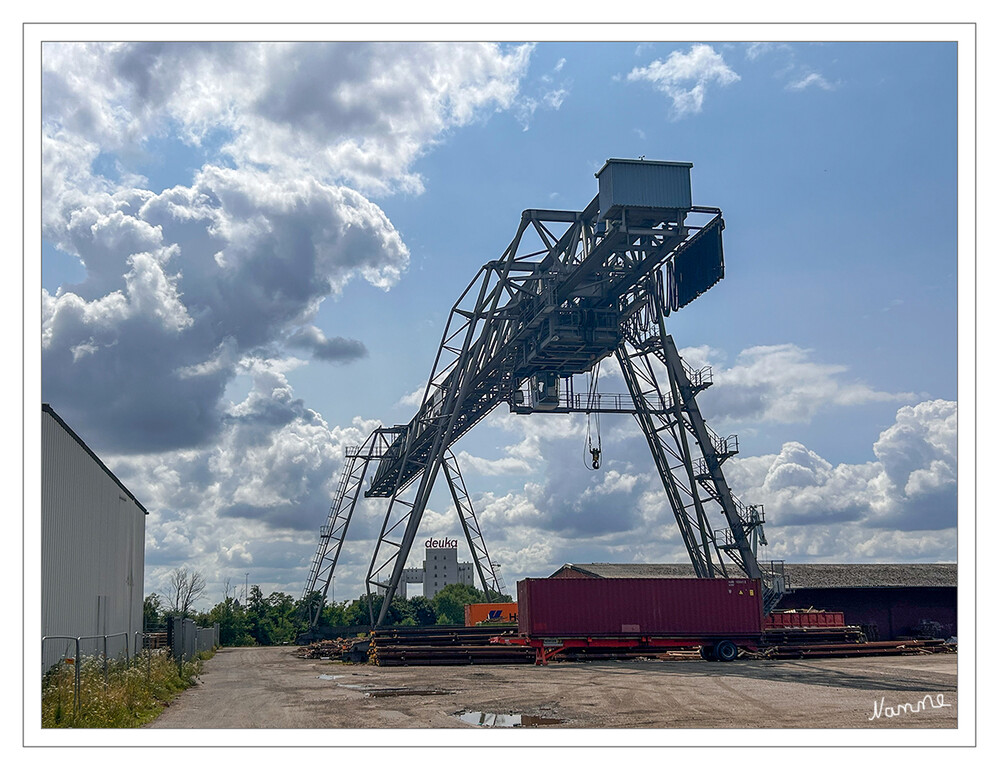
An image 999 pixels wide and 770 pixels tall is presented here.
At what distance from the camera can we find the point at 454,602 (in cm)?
9438

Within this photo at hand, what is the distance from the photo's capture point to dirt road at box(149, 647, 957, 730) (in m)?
14.4

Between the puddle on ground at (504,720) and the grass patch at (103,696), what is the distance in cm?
506

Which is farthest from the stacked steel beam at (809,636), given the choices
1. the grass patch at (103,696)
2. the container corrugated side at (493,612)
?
the grass patch at (103,696)

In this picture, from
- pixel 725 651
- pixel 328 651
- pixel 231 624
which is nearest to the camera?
pixel 725 651

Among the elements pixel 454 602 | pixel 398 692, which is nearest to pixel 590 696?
pixel 398 692

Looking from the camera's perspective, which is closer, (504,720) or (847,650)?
(504,720)

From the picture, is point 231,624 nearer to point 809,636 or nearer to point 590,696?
point 809,636

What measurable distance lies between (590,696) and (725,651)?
40.5ft

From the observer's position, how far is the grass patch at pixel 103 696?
13.0 metres

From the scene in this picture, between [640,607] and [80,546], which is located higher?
[80,546]

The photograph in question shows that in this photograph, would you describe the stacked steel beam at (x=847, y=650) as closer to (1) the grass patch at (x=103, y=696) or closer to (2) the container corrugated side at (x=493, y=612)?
(2) the container corrugated side at (x=493, y=612)

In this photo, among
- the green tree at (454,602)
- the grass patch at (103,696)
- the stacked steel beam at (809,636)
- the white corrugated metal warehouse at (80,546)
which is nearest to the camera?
the grass patch at (103,696)
